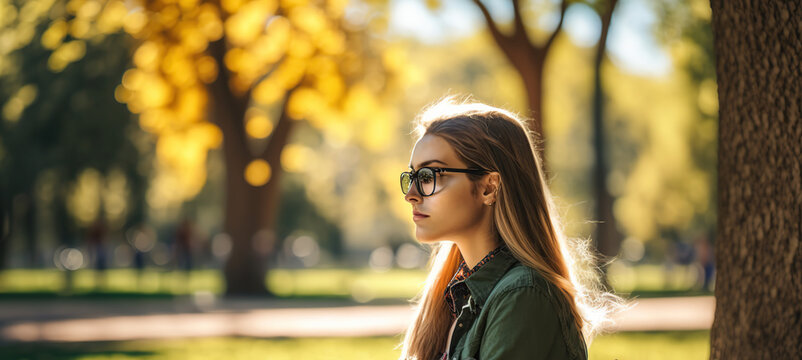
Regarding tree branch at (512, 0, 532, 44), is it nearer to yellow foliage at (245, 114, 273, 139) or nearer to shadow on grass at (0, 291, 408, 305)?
shadow on grass at (0, 291, 408, 305)

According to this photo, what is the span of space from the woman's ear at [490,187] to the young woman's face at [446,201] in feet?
0.11

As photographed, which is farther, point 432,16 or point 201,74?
point 201,74

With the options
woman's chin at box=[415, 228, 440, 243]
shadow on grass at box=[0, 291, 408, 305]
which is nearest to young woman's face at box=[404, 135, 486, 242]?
woman's chin at box=[415, 228, 440, 243]

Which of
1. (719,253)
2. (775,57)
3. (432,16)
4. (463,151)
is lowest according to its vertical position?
(719,253)

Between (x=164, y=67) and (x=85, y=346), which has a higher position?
(x=164, y=67)

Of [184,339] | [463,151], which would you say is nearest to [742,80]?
[463,151]

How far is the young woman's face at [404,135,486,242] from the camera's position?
3303 mm

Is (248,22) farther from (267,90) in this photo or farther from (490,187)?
(490,187)

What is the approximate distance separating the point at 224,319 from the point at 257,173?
6621mm

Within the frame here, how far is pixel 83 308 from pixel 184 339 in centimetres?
580

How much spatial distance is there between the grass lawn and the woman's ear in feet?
25.8

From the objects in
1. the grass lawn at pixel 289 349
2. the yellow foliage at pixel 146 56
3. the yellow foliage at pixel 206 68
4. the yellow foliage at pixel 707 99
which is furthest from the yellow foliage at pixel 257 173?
the yellow foliage at pixel 707 99

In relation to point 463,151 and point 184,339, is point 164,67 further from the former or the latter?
point 463,151

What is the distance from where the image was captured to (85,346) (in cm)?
1209
